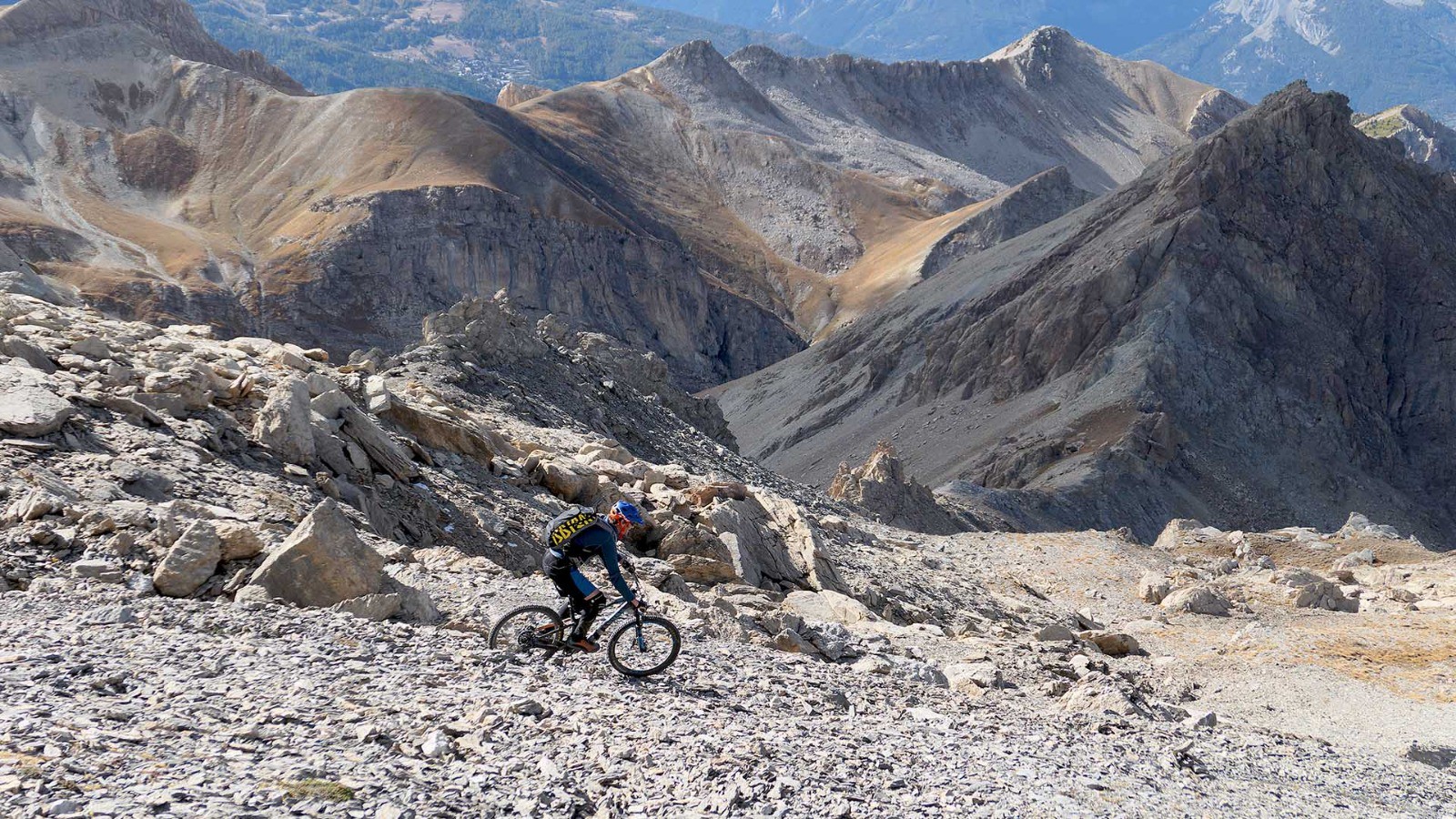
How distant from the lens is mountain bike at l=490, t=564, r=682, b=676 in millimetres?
10844

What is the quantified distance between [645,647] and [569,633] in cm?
73

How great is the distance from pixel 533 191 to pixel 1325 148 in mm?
65951

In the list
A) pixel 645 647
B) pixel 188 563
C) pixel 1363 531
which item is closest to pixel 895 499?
pixel 1363 531

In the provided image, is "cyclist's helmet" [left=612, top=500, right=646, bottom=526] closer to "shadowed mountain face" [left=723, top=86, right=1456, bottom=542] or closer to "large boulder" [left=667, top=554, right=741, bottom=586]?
"large boulder" [left=667, top=554, right=741, bottom=586]

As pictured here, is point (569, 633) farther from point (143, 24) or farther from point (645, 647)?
point (143, 24)

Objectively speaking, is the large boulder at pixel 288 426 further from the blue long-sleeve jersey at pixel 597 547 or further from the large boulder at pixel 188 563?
the blue long-sleeve jersey at pixel 597 547

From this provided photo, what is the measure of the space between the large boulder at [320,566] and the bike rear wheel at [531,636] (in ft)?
5.65

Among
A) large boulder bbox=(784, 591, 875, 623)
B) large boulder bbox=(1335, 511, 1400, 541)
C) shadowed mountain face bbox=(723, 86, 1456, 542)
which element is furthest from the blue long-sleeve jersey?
shadowed mountain face bbox=(723, 86, 1456, 542)

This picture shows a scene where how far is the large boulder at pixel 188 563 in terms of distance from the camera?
11.3 meters

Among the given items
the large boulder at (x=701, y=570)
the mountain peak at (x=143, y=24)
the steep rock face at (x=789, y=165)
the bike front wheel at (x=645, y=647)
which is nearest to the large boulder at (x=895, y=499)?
the large boulder at (x=701, y=570)

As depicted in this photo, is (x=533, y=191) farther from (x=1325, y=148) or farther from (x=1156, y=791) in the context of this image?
(x=1156, y=791)

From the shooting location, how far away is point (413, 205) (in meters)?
101

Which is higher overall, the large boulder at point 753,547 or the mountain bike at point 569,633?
the mountain bike at point 569,633

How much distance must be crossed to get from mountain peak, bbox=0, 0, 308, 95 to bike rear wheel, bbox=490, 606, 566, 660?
13674 centimetres
